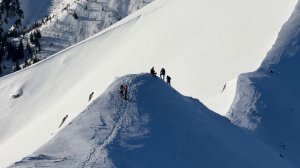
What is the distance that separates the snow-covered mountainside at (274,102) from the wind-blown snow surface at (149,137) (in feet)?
10.9

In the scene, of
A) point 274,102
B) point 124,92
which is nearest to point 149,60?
point 274,102

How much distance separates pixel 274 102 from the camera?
47594mm

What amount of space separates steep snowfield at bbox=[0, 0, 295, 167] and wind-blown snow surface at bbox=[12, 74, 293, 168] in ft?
30.2

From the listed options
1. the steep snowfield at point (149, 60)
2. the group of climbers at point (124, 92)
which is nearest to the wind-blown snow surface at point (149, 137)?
the group of climbers at point (124, 92)

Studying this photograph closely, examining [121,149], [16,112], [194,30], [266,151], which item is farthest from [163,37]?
[121,149]

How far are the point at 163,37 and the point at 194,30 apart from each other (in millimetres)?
7690

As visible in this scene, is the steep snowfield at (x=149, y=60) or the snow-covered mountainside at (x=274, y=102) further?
the steep snowfield at (x=149, y=60)

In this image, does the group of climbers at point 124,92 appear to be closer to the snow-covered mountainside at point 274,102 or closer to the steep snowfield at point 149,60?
the snow-covered mountainside at point 274,102

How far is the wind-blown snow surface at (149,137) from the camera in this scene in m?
29.3

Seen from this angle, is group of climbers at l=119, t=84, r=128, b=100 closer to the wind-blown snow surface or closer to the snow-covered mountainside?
the wind-blown snow surface

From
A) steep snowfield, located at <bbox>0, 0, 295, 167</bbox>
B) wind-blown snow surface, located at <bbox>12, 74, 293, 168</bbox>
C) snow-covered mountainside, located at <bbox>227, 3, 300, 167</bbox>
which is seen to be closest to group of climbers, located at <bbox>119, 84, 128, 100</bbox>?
wind-blown snow surface, located at <bbox>12, 74, 293, 168</bbox>

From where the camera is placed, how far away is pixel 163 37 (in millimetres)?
94062

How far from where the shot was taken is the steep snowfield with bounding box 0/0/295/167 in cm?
6412

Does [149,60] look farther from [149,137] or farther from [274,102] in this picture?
[149,137]
